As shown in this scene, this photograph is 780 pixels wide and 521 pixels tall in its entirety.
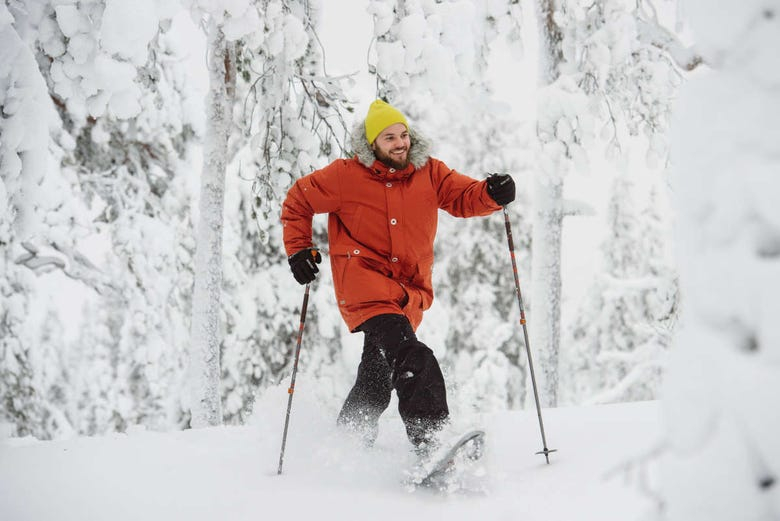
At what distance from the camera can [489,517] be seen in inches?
106

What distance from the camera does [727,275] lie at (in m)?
1.09

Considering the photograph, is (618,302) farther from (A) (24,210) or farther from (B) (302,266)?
(A) (24,210)

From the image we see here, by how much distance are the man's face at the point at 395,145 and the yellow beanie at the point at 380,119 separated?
24 mm

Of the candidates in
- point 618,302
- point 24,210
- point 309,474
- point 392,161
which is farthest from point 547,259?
point 618,302

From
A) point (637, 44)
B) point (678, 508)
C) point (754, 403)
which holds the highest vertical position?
point (637, 44)

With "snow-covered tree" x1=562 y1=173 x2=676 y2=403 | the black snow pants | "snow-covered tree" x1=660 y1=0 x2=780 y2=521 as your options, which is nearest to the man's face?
the black snow pants

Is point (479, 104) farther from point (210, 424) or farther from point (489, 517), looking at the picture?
point (489, 517)

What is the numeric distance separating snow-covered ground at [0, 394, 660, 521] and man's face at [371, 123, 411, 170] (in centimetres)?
147

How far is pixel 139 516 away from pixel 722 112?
268cm

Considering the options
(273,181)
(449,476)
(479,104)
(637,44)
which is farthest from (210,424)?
(637,44)

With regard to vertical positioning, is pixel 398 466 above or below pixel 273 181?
below

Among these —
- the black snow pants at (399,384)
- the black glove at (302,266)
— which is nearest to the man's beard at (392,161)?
the black glove at (302,266)

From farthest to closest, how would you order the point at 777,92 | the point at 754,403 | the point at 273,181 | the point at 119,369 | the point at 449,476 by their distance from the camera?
1. the point at 119,369
2. the point at 273,181
3. the point at 449,476
4. the point at 777,92
5. the point at 754,403

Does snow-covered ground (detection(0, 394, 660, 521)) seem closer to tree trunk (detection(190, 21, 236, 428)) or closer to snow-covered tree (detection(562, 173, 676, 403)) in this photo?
tree trunk (detection(190, 21, 236, 428))
